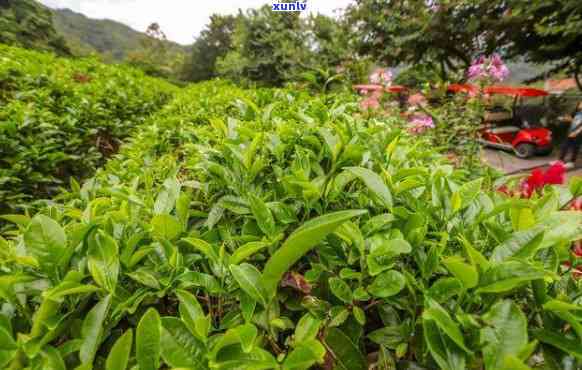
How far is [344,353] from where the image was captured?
573mm

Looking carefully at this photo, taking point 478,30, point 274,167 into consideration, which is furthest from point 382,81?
point 478,30

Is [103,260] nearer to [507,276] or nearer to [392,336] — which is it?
[392,336]

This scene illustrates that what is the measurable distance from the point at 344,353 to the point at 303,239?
247 mm

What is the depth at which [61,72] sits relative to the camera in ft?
13.3

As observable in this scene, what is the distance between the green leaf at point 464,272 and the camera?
0.53 metres

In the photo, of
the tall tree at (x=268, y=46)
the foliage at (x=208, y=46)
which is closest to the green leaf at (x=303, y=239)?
the tall tree at (x=268, y=46)

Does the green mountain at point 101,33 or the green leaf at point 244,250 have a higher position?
the green mountain at point 101,33

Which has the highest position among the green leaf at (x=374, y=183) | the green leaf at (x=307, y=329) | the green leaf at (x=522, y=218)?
the green leaf at (x=374, y=183)

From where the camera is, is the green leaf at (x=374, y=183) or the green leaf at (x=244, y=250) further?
the green leaf at (x=374, y=183)

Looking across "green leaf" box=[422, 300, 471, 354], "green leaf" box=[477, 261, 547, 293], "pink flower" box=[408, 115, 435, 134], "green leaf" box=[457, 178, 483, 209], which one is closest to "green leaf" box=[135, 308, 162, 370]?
"green leaf" box=[422, 300, 471, 354]

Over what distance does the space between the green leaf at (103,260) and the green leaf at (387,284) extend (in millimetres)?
503

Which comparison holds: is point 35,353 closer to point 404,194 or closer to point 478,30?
point 404,194

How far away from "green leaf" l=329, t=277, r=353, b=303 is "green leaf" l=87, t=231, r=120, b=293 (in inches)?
16.6

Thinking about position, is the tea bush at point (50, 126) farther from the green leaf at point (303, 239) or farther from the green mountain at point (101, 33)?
the green mountain at point (101, 33)
